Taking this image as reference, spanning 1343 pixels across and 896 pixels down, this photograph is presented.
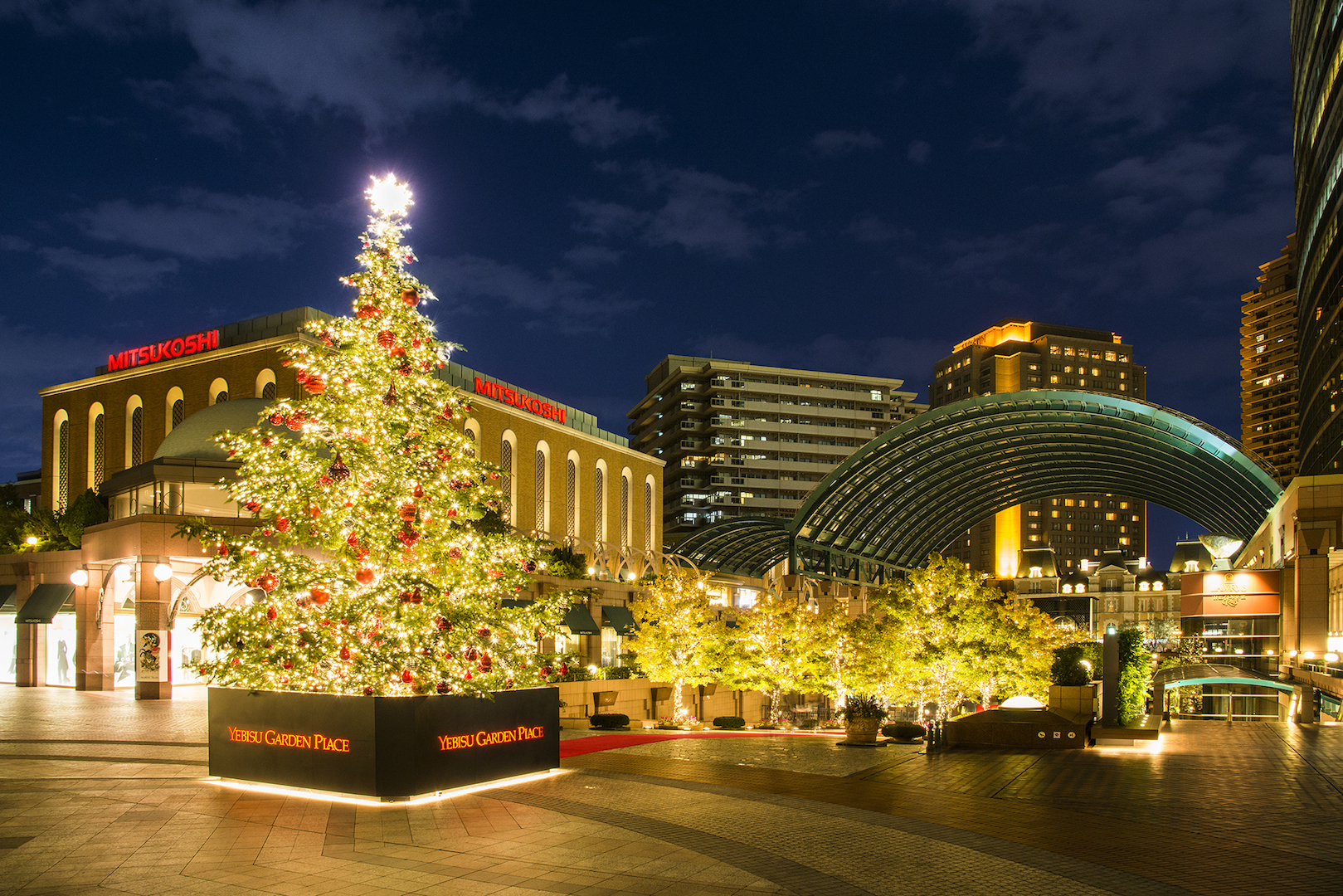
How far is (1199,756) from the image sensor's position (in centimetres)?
2014

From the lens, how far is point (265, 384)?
5394cm

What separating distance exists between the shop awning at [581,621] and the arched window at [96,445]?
109ft

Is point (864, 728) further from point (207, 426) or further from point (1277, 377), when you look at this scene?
point (1277, 377)

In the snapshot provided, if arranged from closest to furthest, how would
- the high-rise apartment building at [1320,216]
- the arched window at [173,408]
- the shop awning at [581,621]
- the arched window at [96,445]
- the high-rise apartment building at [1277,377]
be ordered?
the shop awning at [581,621], the high-rise apartment building at [1320,216], the arched window at [173,408], the arched window at [96,445], the high-rise apartment building at [1277,377]

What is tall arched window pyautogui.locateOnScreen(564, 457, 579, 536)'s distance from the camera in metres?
72.6

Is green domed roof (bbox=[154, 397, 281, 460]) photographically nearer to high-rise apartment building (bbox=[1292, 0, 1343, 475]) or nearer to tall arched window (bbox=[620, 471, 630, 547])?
tall arched window (bbox=[620, 471, 630, 547])

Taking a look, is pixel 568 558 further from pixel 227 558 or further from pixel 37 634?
pixel 227 558

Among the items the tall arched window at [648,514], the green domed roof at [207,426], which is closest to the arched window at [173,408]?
the green domed roof at [207,426]

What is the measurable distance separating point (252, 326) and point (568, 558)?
75.9 feet

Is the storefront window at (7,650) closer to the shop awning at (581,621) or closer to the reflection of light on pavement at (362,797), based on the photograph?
the shop awning at (581,621)

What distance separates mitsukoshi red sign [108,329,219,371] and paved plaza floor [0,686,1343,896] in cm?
4219

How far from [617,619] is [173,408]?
28888 millimetres

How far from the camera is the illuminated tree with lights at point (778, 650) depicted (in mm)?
36375

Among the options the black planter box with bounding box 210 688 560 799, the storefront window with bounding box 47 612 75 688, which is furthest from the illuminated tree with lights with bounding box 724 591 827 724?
the storefront window with bounding box 47 612 75 688
